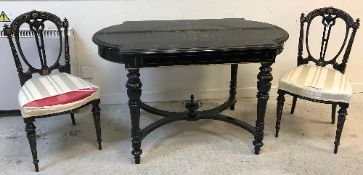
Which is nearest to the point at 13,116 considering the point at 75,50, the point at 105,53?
the point at 75,50

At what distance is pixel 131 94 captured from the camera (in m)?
2.21

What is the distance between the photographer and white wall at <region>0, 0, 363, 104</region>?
291cm

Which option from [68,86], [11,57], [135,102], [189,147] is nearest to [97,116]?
[68,86]

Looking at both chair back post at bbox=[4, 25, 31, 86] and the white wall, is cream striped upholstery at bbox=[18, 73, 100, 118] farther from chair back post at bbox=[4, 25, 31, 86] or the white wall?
the white wall

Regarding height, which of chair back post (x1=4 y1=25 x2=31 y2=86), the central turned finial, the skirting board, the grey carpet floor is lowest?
the grey carpet floor

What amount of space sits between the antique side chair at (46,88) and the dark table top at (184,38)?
0.32 meters

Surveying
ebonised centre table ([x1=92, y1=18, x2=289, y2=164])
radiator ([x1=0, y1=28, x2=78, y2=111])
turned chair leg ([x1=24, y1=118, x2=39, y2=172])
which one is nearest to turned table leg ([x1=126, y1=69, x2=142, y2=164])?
ebonised centre table ([x1=92, y1=18, x2=289, y2=164])

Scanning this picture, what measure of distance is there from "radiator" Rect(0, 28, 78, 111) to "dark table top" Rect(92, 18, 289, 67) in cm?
55

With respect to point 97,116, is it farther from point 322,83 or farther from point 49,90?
point 322,83

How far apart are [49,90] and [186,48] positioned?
0.93 m

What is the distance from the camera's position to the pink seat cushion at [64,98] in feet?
7.21

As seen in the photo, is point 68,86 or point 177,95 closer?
point 68,86

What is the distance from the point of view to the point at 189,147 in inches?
101

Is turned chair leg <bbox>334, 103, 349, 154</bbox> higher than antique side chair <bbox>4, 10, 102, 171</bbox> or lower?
lower
